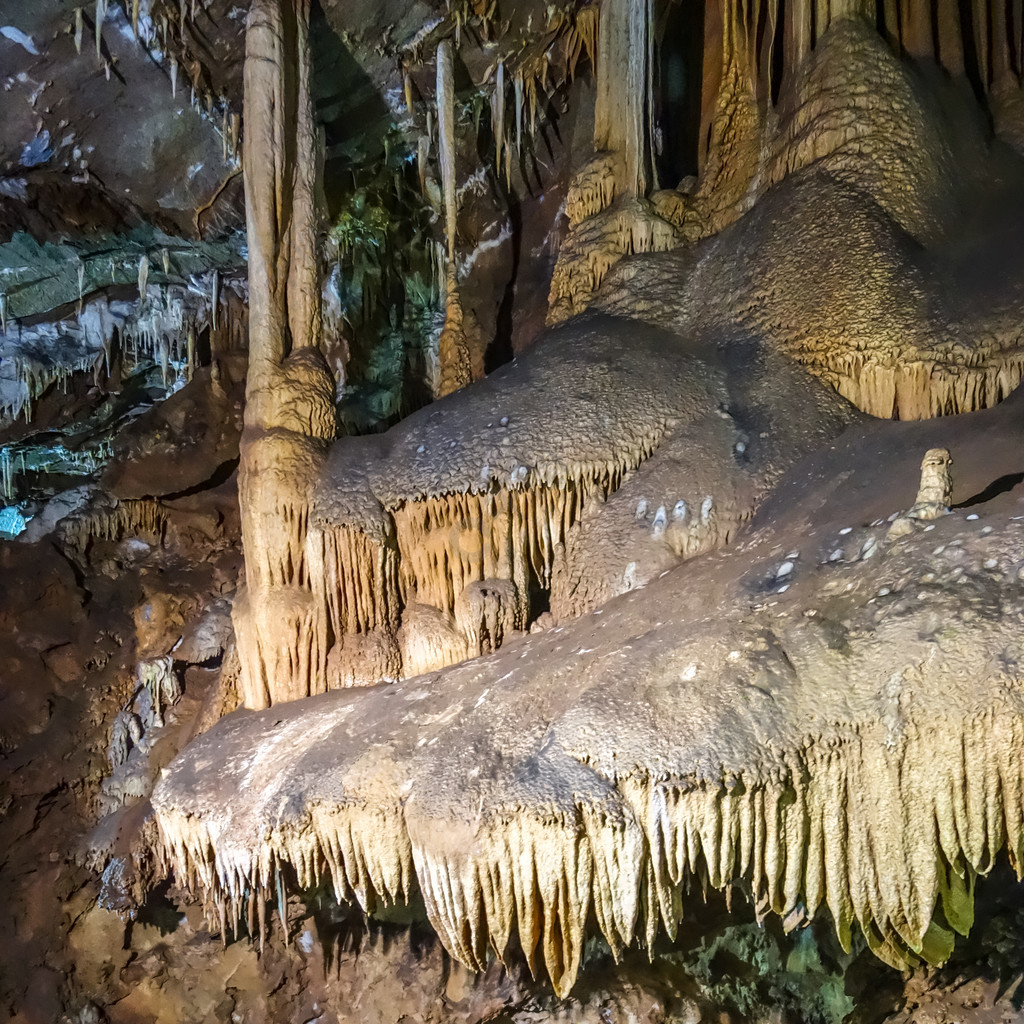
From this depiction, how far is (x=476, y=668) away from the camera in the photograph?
14.6 feet

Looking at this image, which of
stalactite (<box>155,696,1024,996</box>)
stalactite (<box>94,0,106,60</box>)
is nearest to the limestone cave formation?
stalactite (<box>155,696,1024,996</box>)

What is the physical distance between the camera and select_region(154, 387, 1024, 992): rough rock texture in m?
2.76

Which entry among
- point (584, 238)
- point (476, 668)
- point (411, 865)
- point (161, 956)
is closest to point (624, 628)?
point (476, 668)

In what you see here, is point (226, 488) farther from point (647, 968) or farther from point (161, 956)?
point (647, 968)

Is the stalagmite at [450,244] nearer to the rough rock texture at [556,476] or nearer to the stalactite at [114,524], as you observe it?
the rough rock texture at [556,476]

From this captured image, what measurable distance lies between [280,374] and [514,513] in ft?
7.05

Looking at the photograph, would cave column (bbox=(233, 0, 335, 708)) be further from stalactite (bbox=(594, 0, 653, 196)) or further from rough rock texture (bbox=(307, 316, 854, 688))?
stalactite (bbox=(594, 0, 653, 196))

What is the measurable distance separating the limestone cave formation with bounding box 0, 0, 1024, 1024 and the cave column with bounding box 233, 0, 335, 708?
34 millimetres

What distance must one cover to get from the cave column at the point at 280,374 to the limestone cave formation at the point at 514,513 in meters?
0.03

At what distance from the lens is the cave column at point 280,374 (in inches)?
238

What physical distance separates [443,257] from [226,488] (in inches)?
136

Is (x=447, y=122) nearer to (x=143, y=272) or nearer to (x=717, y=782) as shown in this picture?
(x=143, y=272)

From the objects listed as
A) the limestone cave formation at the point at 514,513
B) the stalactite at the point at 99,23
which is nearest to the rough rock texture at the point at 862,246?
the limestone cave formation at the point at 514,513

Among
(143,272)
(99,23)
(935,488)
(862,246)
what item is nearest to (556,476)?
(862,246)
